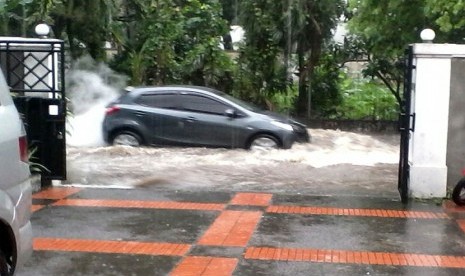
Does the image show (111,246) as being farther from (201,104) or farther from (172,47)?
(172,47)

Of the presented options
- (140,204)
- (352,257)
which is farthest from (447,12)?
(352,257)

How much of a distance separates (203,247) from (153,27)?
16.0 metres

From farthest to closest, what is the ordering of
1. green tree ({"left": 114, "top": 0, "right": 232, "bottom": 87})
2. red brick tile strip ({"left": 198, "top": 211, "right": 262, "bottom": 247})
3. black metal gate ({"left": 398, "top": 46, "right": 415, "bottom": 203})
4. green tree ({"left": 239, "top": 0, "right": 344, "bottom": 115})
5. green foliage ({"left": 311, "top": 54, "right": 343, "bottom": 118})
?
1. green foliage ({"left": 311, "top": 54, "right": 343, "bottom": 118})
2. green tree ({"left": 114, "top": 0, "right": 232, "bottom": 87})
3. green tree ({"left": 239, "top": 0, "right": 344, "bottom": 115})
4. black metal gate ({"left": 398, "top": 46, "right": 415, "bottom": 203})
5. red brick tile strip ({"left": 198, "top": 211, "right": 262, "bottom": 247})

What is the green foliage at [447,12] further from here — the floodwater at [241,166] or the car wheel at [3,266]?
the car wheel at [3,266]

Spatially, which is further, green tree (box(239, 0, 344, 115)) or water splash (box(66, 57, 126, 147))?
green tree (box(239, 0, 344, 115))

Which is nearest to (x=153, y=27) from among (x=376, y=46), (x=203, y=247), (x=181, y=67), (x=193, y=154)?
(x=181, y=67)

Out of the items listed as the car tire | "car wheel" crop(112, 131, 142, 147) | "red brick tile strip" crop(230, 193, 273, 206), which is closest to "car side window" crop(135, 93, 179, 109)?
"car wheel" crop(112, 131, 142, 147)

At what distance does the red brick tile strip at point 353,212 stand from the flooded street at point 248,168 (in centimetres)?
139

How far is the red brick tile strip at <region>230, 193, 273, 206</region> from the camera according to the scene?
9945mm

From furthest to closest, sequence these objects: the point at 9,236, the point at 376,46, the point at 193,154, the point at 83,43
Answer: the point at 83,43 < the point at 376,46 < the point at 193,154 < the point at 9,236

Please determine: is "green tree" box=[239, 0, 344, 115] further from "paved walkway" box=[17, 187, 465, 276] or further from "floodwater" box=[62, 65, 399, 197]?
"paved walkway" box=[17, 187, 465, 276]

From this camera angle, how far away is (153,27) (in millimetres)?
22797

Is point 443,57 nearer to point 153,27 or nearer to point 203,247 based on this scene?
point 203,247

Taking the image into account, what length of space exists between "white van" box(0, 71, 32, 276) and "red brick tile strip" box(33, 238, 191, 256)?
1.93 m
